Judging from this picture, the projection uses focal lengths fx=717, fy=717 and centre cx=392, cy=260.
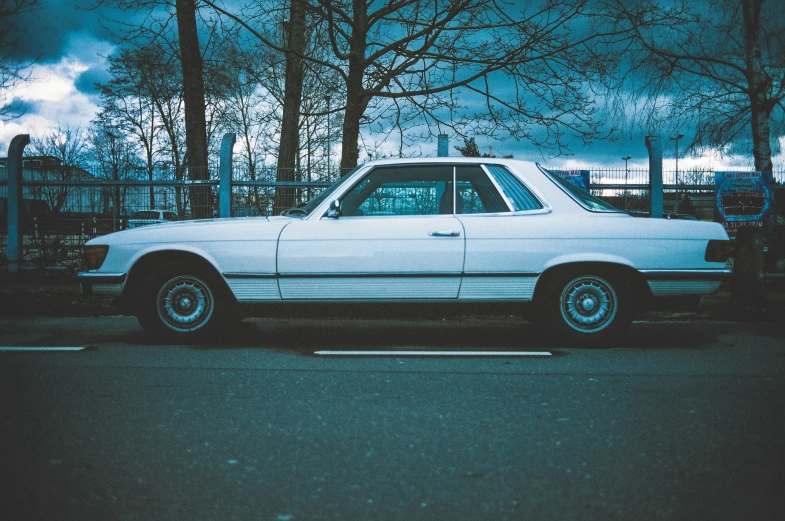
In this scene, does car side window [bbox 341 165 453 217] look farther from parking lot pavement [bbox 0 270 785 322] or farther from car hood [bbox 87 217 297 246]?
parking lot pavement [bbox 0 270 785 322]

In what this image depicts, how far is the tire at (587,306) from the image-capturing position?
5871 millimetres

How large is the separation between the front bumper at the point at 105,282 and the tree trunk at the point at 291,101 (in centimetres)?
518

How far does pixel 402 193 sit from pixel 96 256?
2626 millimetres

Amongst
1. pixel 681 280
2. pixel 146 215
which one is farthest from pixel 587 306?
pixel 146 215

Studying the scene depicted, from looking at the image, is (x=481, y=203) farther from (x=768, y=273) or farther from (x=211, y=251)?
(x=768, y=273)

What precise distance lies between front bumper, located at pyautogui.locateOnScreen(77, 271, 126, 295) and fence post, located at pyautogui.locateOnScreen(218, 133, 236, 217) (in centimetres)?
478

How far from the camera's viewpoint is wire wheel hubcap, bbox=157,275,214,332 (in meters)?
5.97

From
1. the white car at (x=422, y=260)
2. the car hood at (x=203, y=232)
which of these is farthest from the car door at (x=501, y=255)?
the car hood at (x=203, y=232)

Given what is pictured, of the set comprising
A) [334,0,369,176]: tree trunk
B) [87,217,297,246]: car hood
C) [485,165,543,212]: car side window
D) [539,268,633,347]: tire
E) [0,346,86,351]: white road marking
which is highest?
[334,0,369,176]: tree trunk

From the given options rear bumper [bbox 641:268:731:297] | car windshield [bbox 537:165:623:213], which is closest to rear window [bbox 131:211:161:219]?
car windshield [bbox 537:165:623:213]

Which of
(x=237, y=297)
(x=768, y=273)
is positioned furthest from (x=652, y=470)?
(x=768, y=273)

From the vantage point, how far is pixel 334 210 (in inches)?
229

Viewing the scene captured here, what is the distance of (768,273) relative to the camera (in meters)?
10.8

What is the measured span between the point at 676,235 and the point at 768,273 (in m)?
5.89
